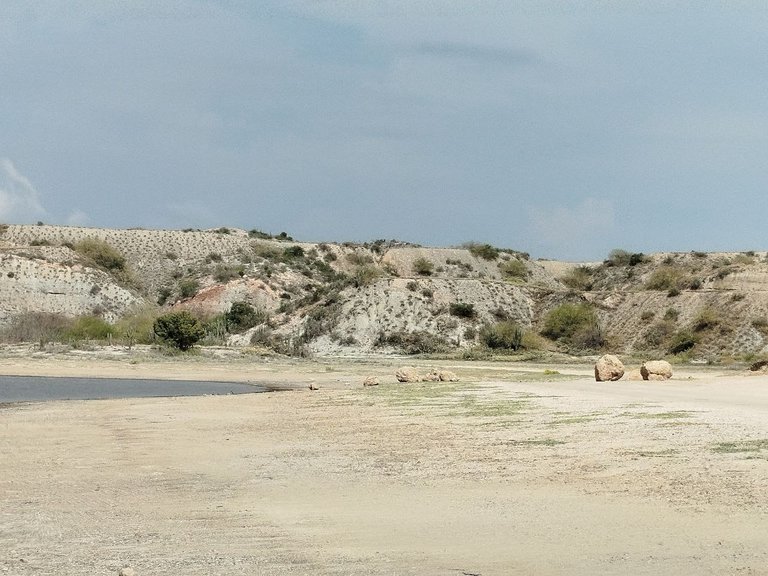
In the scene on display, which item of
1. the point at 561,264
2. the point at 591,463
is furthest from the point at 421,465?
the point at 561,264

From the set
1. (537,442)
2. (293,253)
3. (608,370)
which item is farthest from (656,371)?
(293,253)

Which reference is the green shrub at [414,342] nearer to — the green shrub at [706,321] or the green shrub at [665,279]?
the green shrub at [706,321]

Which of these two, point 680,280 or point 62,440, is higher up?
point 680,280

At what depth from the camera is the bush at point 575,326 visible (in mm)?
75688

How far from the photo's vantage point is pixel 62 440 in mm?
22641

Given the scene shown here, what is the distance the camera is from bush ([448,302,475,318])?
80.7m

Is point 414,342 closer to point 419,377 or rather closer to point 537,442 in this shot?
point 419,377

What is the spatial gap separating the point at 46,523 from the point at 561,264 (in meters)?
118

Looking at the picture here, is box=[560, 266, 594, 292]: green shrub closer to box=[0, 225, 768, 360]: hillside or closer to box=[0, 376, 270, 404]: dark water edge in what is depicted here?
box=[0, 225, 768, 360]: hillside

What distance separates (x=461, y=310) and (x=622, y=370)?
44636 millimetres

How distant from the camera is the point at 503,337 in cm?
7531

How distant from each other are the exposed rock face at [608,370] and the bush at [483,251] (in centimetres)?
8238

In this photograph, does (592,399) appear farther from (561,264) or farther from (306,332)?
(561,264)

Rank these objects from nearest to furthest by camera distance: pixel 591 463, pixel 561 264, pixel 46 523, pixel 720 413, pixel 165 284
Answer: pixel 46 523
pixel 591 463
pixel 720 413
pixel 165 284
pixel 561 264
